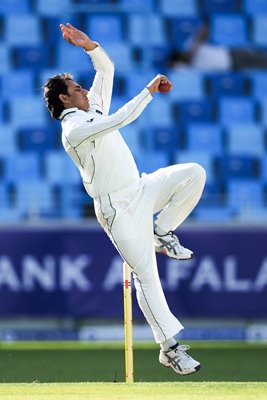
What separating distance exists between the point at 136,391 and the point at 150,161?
5.88 metres

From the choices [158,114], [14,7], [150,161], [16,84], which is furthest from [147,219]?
[14,7]

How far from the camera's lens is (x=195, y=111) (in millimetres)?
13523

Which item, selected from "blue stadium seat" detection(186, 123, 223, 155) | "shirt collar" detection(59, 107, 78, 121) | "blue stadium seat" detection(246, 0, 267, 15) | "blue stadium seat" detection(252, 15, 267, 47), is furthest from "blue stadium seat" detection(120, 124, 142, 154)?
"shirt collar" detection(59, 107, 78, 121)

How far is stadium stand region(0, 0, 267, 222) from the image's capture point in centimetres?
1270

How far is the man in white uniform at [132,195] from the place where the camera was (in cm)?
734

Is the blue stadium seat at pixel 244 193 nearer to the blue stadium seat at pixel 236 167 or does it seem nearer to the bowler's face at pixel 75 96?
the blue stadium seat at pixel 236 167

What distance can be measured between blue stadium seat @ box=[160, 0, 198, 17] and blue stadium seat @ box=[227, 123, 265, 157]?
60.8 inches

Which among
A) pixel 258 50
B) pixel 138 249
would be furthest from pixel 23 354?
pixel 258 50

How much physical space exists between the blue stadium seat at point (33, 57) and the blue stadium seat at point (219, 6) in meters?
1.98

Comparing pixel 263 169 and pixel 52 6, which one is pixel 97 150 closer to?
pixel 263 169

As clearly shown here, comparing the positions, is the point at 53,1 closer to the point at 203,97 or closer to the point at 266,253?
the point at 203,97

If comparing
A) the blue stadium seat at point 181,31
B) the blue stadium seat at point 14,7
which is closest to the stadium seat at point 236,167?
the blue stadium seat at point 181,31

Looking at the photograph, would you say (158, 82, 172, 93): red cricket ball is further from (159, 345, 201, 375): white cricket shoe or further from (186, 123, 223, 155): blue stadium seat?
(186, 123, 223, 155): blue stadium seat

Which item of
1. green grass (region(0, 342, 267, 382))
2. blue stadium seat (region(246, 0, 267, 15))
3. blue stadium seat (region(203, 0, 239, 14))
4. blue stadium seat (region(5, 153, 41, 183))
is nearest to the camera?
green grass (region(0, 342, 267, 382))
